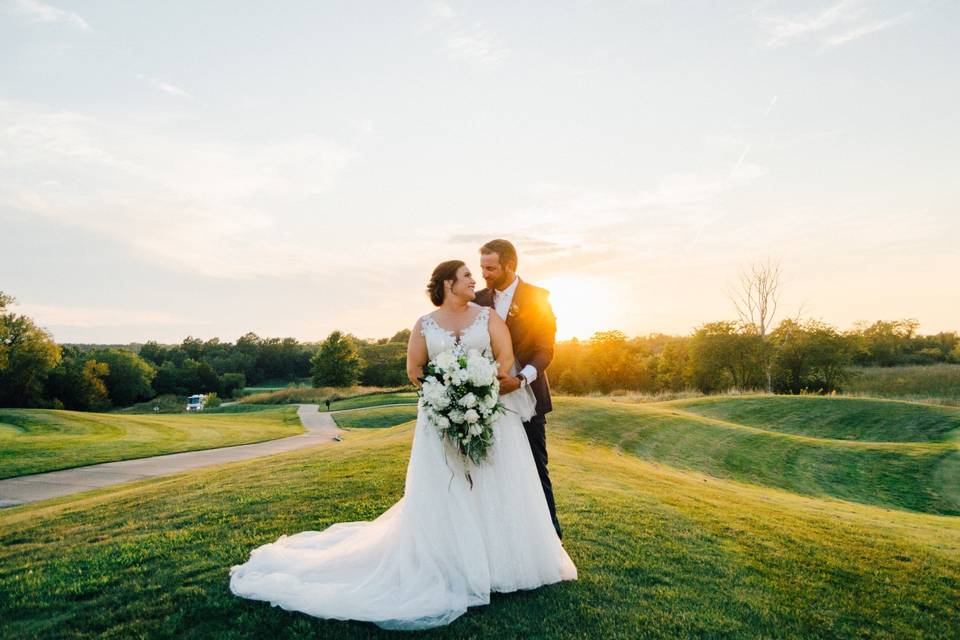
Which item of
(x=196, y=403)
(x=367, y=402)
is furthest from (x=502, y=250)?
(x=196, y=403)

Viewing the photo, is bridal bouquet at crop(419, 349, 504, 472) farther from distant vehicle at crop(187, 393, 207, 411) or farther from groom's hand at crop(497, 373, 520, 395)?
distant vehicle at crop(187, 393, 207, 411)

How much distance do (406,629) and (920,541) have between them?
30.8ft

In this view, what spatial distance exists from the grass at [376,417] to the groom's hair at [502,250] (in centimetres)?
3007

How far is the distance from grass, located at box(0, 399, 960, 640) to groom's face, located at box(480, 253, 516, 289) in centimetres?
313

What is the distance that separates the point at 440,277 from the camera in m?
5.45

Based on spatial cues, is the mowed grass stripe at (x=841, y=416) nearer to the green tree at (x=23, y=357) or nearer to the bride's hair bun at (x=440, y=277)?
the bride's hair bun at (x=440, y=277)

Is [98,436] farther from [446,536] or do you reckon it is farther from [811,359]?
[811,359]

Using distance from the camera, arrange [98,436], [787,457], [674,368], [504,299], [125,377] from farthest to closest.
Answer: [125,377] < [674,368] < [98,436] < [787,457] < [504,299]

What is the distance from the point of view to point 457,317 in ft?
18.2

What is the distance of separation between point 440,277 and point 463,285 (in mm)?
275

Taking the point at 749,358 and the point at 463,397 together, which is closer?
the point at 463,397

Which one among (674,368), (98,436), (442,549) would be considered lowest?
(98,436)

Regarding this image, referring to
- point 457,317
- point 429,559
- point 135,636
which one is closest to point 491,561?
point 429,559

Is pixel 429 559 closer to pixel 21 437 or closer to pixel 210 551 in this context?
pixel 210 551
